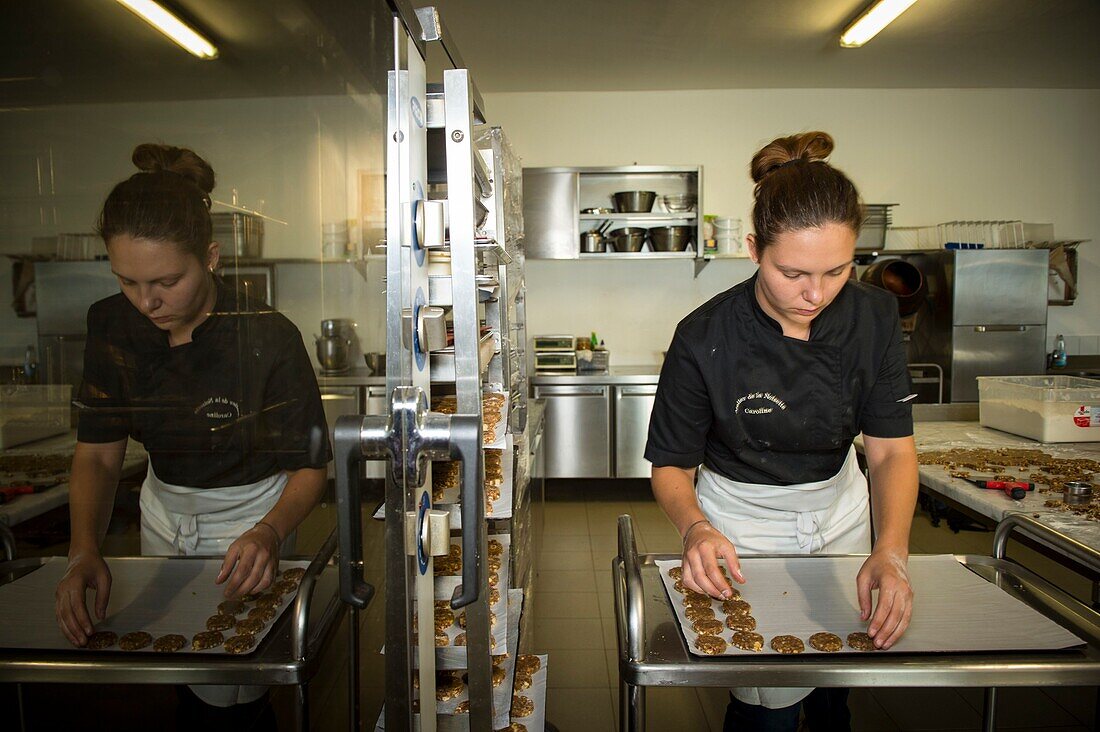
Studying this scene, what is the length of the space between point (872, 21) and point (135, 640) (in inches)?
189

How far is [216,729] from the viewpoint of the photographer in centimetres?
62

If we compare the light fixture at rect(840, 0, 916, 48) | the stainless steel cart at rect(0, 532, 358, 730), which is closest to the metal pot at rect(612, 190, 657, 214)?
the light fixture at rect(840, 0, 916, 48)

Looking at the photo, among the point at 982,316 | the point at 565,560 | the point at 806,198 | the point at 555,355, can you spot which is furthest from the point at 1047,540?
the point at 982,316

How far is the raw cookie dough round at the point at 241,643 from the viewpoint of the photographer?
2.03 feet

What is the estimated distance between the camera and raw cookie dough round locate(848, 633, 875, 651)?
1.18 m

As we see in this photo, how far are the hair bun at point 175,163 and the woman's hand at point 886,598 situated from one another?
120 cm

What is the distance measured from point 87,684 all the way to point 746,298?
4.96ft

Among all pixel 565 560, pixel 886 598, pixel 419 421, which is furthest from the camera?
pixel 565 560

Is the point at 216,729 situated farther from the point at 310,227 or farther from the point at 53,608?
the point at 310,227

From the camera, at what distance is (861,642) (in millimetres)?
1200

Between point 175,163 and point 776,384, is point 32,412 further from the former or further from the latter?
point 776,384

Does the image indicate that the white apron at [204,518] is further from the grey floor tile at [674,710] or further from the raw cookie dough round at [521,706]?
the grey floor tile at [674,710]

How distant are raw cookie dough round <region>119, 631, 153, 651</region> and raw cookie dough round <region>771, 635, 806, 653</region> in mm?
983

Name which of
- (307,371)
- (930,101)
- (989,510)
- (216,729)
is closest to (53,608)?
(216,729)
